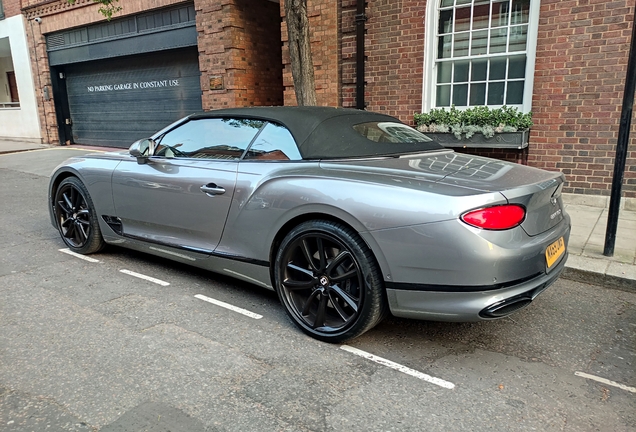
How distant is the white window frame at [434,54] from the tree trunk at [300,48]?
2.51 m

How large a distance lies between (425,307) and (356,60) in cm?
688

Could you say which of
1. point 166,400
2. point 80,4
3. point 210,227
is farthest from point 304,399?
point 80,4

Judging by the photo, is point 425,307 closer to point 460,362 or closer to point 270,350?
point 460,362

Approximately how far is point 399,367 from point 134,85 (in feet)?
42.8

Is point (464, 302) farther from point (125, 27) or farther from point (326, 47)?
point (125, 27)

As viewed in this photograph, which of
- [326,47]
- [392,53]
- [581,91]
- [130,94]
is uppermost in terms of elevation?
[326,47]

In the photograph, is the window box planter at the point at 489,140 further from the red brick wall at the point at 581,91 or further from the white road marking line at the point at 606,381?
the white road marking line at the point at 606,381

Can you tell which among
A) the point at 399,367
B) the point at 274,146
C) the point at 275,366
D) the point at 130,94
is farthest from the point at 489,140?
the point at 130,94

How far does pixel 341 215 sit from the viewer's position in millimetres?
2957

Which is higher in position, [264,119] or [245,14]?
[245,14]

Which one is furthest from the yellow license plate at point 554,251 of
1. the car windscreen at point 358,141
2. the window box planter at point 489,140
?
the window box planter at point 489,140

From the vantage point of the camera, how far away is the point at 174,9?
38.5 feet

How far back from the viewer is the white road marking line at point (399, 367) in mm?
2674

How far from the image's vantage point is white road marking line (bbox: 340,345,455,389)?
267cm
